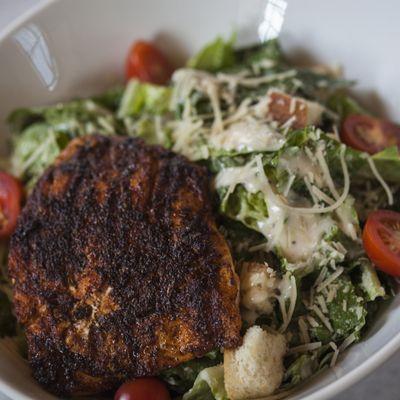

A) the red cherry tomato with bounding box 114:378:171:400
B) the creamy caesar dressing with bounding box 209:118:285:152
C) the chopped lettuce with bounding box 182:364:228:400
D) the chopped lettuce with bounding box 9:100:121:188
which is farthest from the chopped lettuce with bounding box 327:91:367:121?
the red cherry tomato with bounding box 114:378:171:400

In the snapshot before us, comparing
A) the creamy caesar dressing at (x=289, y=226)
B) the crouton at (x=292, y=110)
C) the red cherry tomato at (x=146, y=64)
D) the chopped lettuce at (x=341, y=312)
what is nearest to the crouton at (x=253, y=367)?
the chopped lettuce at (x=341, y=312)

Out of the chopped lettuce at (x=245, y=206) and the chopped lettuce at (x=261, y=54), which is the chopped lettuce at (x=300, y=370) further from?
the chopped lettuce at (x=261, y=54)

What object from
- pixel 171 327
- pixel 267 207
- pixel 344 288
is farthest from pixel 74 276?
pixel 344 288

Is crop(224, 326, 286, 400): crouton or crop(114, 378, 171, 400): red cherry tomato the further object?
crop(114, 378, 171, 400): red cherry tomato

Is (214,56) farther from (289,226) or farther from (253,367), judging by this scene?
(253,367)

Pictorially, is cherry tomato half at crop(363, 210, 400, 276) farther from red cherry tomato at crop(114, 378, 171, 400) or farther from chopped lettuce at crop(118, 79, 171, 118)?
chopped lettuce at crop(118, 79, 171, 118)

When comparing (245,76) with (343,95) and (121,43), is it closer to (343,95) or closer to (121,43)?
(343,95)

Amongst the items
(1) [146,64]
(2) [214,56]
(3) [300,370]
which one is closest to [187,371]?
(3) [300,370]
